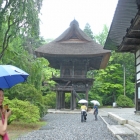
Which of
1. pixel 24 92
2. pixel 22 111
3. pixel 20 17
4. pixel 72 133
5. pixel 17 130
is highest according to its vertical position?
pixel 20 17

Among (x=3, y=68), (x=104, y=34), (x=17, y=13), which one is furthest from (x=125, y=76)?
(x=3, y=68)

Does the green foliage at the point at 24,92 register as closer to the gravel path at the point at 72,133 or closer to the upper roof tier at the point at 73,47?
the gravel path at the point at 72,133

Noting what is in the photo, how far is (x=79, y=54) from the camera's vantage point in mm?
24359

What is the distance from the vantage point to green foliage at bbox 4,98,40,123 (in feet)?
37.2

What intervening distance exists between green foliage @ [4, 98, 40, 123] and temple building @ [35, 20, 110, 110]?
13.0m

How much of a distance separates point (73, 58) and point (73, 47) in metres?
1.11

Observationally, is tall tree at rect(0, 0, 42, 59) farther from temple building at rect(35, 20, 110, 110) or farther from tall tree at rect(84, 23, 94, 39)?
tall tree at rect(84, 23, 94, 39)

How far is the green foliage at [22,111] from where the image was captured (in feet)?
37.2

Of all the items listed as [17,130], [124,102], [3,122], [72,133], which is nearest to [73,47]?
[124,102]

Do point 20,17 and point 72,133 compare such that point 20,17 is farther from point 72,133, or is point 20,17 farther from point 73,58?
point 73,58

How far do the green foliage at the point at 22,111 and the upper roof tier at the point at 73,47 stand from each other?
12960mm

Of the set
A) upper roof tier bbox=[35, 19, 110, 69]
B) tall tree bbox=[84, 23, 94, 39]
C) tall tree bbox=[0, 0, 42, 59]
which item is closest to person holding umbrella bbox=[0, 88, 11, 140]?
tall tree bbox=[0, 0, 42, 59]

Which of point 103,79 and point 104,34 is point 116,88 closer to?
point 103,79

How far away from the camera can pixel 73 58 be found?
25328 mm
